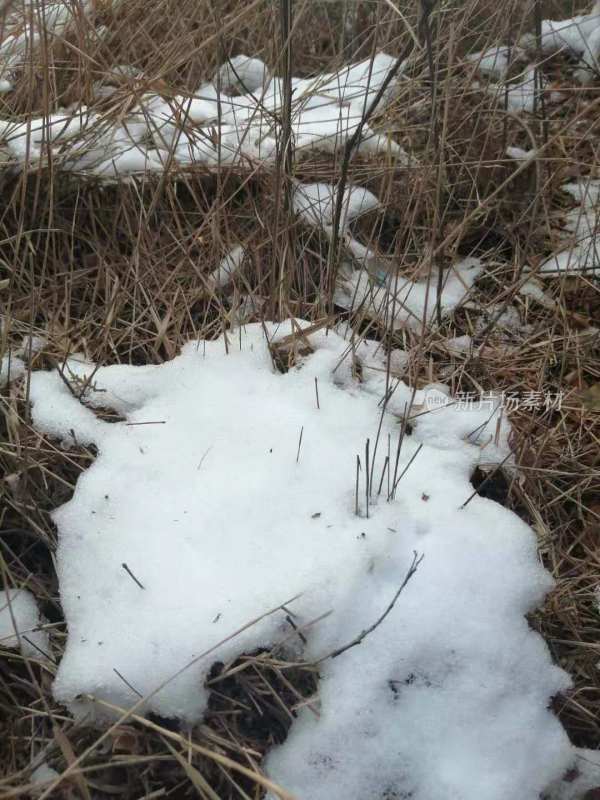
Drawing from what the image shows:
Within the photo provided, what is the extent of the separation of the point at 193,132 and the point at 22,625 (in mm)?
1087

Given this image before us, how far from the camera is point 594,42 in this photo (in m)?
1.87

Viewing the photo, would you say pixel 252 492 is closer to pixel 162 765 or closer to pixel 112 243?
pixel 162 765

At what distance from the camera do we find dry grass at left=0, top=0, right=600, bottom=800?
972mm

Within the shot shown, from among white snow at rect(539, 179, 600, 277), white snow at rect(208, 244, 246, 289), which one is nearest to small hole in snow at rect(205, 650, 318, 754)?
white snow at rect(208, 244, 246, 289)

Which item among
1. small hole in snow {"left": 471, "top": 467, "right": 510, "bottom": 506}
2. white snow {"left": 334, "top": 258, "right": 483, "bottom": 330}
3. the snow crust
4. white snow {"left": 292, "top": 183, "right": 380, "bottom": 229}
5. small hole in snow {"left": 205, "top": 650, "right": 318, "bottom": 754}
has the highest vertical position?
the snow crust

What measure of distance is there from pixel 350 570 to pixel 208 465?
32 cm

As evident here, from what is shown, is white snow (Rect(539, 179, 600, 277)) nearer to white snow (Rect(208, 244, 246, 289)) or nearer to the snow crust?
the snow crust

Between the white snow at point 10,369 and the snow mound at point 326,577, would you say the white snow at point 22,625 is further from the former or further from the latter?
the white snow at point 10,369

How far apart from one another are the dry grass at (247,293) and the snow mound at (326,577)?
52mm

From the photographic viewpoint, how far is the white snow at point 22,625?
103cm

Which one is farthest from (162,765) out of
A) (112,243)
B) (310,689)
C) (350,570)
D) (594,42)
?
(594,42)

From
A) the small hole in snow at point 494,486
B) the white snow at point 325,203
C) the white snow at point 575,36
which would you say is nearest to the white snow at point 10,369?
the white snow at point 325,203

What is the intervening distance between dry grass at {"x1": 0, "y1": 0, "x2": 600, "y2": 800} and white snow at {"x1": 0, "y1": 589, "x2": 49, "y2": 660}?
2 cm

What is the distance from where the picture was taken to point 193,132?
4.91ft
